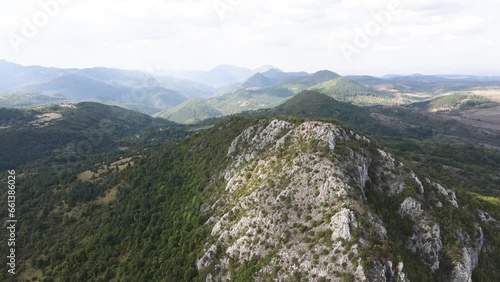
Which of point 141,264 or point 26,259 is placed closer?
point 141,264

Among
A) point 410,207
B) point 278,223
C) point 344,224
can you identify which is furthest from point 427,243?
point 278,223

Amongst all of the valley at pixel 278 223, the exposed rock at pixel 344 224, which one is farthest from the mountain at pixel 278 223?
the valley at pixel 278 223

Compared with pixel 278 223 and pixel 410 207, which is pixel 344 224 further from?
pixel 410 207

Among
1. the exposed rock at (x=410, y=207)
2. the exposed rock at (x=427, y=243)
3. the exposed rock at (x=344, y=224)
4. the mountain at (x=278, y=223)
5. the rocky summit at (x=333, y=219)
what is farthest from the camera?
the exposed rock at (x=410, y=207)

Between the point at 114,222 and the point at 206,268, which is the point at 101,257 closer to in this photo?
the point at 114,222

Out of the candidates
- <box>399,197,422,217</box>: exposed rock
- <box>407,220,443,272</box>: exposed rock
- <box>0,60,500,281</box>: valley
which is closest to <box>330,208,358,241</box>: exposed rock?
<box>0,60,500,281</box>: valley

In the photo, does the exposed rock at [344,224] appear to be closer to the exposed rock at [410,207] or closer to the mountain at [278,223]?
the mountain at [278,223]

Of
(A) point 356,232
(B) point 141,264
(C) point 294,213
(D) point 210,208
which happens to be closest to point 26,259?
(B) point 141,264

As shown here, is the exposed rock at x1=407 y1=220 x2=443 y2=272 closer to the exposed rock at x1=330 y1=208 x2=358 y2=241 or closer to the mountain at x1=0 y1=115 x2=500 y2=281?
the mountain at x1=0 y1=115 x2=500 y2=281

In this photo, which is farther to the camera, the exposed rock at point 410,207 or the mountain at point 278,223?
the exposed rock at point 410,207
